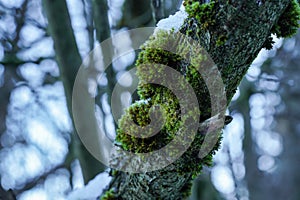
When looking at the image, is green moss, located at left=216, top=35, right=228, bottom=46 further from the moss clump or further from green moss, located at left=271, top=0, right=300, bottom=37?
green moss, located at left=271, top=0, right=300, bottom=37

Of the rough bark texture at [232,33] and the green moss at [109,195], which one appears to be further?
the green moss at [109,195]

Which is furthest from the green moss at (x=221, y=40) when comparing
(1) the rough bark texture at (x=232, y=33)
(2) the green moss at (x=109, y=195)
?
(2) the green moss at (x=109, y=195)

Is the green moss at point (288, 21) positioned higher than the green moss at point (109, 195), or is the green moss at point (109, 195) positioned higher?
the green moss at point (288, 21)

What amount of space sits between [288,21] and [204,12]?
297 millimetres

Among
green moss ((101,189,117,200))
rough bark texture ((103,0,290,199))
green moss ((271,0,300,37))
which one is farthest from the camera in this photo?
green moss ((101,189,117,200))

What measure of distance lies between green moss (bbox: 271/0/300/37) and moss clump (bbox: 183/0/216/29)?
219 millimetres

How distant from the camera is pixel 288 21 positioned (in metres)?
1.15

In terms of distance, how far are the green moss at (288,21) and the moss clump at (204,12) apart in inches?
8.6

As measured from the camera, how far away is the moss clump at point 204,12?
1018 mm

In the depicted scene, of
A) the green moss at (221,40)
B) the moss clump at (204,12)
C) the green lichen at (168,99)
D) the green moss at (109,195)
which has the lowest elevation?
the green moss at (109,195)

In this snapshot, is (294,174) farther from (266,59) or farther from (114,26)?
(114,26)

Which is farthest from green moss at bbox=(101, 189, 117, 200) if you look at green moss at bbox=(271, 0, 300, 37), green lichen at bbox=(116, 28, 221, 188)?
green moss at bbox=(271, 0, 300, 37)

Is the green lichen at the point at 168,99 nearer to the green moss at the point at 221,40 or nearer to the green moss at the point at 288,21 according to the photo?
the green moss at the point at 221,40

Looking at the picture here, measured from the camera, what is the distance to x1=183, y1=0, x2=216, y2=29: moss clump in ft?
3.34
